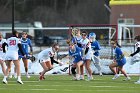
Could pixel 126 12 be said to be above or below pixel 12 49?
above

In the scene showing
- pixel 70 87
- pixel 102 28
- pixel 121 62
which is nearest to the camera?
pixel 70 87

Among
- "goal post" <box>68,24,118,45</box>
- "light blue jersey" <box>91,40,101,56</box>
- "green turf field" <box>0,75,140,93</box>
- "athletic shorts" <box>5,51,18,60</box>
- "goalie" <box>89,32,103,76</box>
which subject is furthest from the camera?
"goal post" <box>68,24,118,45</box>

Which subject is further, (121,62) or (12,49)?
(121,62)

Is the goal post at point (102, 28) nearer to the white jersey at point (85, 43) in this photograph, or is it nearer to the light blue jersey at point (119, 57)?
the white jersey at point (85, 43)

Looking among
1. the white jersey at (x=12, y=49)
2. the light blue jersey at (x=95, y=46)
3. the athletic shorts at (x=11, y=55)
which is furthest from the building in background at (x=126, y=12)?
the athletic shorts at (x=11, y=55)

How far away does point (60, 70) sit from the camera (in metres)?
30.0

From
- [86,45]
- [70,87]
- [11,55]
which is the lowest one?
[70,87]

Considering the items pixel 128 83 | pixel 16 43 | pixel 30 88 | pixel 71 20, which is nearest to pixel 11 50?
pixel 16 43

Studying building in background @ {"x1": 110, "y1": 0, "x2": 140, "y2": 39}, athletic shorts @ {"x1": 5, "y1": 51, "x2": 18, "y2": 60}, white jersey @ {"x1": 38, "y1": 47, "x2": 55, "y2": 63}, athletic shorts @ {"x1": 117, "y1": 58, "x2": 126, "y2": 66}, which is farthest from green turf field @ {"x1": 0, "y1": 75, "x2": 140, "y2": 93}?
building in background @ {"x1": 110, "y1": 0, "x2": 140, "y2": 39}

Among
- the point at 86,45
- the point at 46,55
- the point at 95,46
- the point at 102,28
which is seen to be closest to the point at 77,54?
the point at 86,45

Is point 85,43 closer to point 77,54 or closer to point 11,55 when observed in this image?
point 77,54

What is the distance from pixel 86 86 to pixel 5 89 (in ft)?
9.47

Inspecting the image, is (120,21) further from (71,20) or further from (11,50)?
(71,20)

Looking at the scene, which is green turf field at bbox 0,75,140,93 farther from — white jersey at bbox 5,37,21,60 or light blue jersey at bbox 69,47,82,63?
light blue jersey at bbox 69,47,82,63
